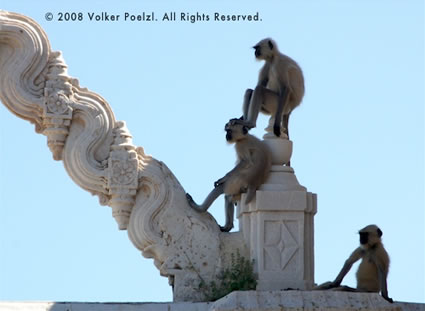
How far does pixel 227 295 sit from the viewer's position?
24109mm

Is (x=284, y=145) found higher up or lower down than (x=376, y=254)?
higher up

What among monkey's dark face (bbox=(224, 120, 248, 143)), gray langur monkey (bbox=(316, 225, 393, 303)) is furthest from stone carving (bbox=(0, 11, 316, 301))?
gray langur monkey (bbox=(316, 225, 393, 303))

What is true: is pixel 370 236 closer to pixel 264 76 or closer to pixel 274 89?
pixel 274 89

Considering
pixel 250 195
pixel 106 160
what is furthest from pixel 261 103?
pixel 106 160

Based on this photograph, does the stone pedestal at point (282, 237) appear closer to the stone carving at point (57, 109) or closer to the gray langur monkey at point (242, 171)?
the gray langur monkey at point (242, 171)

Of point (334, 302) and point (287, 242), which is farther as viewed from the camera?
point (287, 242)

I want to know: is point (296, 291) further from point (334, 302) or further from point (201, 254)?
point (201, 254)

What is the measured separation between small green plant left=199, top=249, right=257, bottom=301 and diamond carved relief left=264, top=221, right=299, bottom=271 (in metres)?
0.27

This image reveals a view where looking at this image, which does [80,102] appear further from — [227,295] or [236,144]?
[227,295]

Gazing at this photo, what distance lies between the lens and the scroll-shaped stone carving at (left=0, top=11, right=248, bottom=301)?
26.5 meters

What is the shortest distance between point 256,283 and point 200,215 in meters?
1.44

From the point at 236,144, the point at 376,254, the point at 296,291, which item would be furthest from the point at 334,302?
the point at 236,144

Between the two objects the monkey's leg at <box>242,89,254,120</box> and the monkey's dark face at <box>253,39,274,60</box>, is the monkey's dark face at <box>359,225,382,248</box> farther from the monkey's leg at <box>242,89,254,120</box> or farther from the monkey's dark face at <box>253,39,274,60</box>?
the monkey's dark face at <box>253,39,274,60</box>

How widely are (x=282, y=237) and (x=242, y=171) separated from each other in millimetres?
1177
